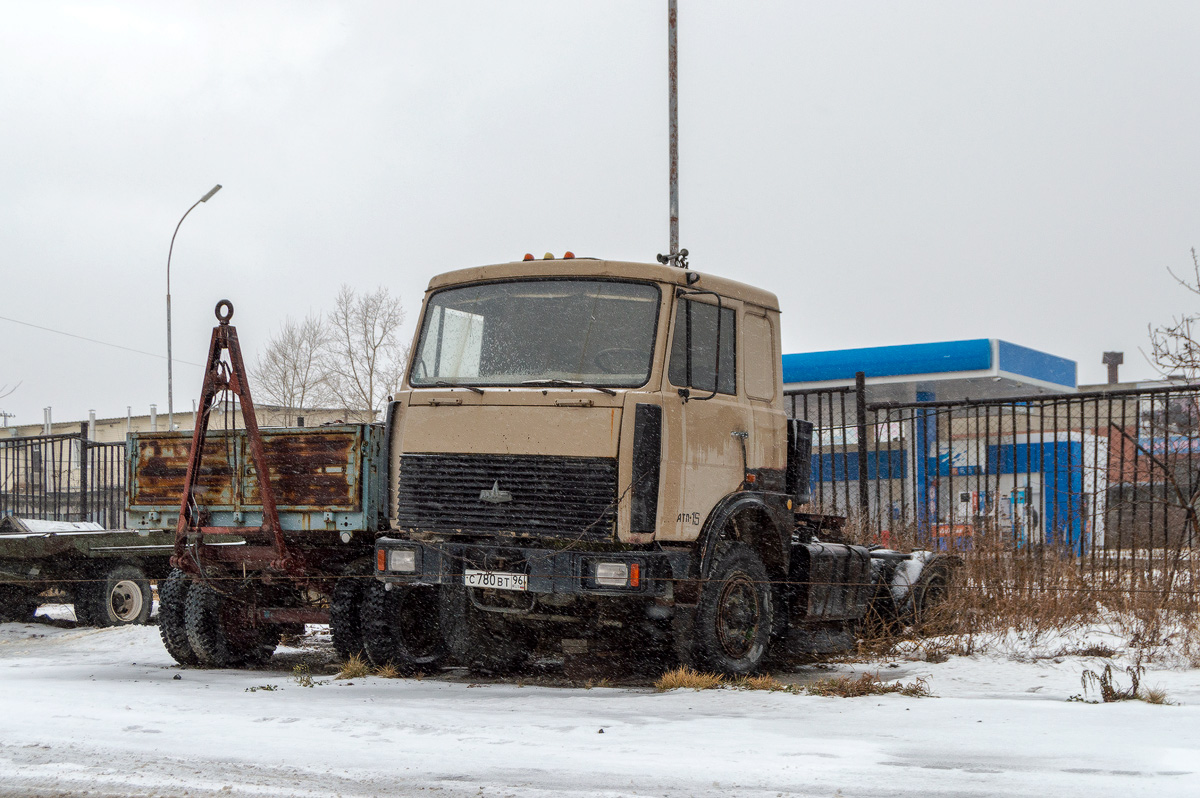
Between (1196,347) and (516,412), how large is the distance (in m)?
7.53

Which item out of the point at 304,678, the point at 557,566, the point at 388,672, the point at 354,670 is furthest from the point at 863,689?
the point at 304,678

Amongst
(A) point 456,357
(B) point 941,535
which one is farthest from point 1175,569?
(A) point 456,357

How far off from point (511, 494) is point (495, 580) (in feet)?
2.02

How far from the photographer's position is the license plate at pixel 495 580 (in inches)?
355

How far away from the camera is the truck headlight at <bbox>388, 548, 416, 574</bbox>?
948 cm

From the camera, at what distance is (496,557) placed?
9.12m

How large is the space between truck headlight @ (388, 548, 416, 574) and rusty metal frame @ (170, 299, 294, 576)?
3.79 feet

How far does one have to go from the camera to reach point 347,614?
10273mm

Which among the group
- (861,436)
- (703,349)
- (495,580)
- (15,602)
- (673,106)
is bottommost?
(15,602)

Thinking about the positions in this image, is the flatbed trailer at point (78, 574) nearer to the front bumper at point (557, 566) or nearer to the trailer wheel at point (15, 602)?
the trailer wheel at point (15, 602)

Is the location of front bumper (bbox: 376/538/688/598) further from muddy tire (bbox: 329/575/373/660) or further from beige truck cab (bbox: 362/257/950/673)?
muddy tire (bbox: 329/575/373/660)

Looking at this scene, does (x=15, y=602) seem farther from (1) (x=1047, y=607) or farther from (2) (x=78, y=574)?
(1) (x=1047, y=607)

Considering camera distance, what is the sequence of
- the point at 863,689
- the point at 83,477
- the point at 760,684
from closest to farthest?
the point at 863,689, the point at 760,684, the point at 83,477

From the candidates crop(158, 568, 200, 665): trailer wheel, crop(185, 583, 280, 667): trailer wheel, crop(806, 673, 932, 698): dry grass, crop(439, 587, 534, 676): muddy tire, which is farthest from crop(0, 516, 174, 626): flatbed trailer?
crop(806, 673, 932, 698): dry grass
